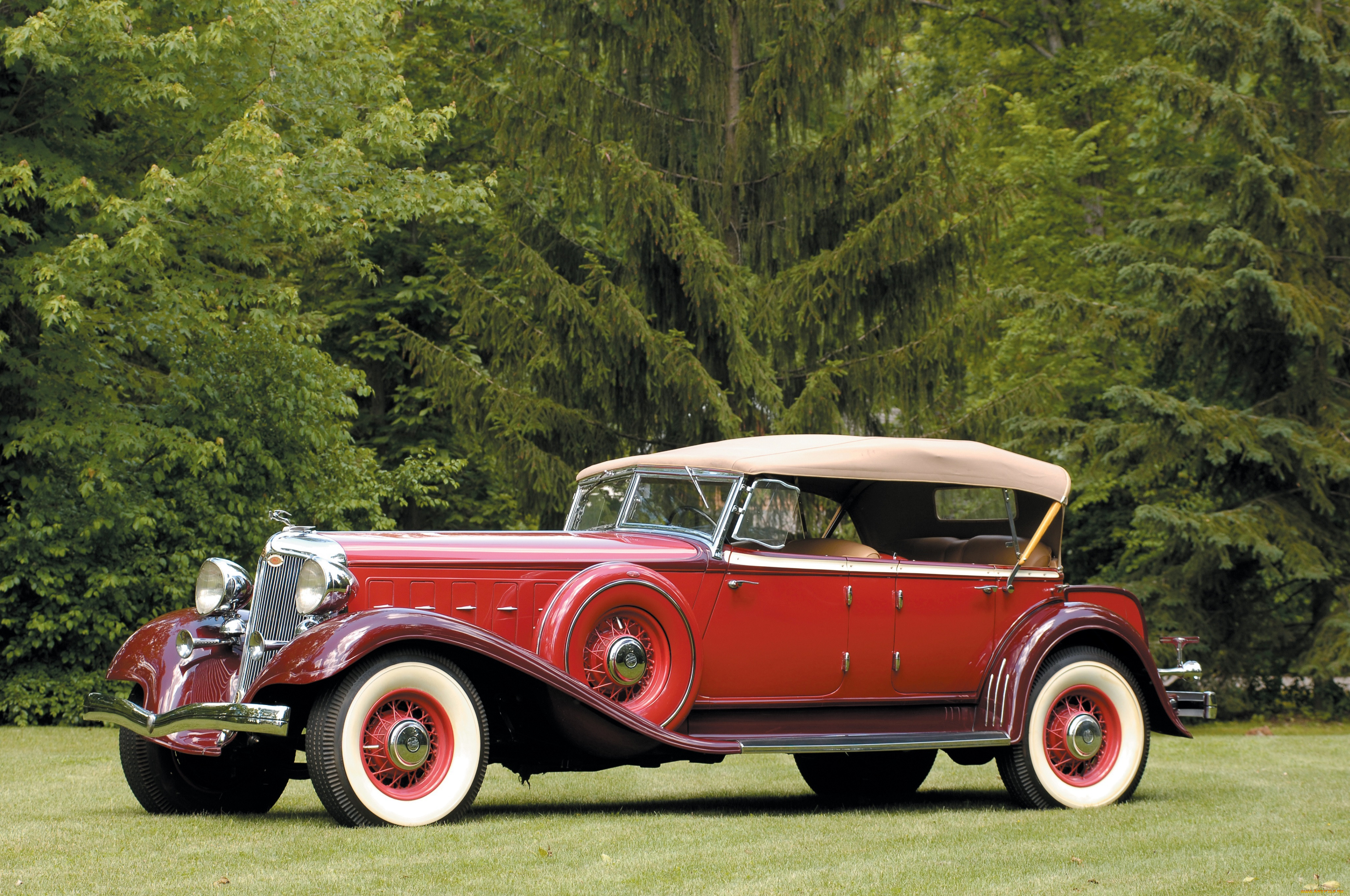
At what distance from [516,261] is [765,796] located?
7.69 metres

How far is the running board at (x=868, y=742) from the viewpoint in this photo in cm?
758

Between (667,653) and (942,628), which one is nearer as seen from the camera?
(667,653)

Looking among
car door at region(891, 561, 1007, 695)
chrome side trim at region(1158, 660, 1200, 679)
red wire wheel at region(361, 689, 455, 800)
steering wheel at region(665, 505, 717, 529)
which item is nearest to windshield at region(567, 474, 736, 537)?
steering wheel at region(665, 505, 717, 529)

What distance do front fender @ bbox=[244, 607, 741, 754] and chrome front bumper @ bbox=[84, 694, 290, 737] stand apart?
14cm

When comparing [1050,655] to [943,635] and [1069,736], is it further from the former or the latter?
[943,635]

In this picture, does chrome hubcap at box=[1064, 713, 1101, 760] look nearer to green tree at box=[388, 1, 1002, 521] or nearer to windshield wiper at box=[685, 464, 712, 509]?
windshield wiper at box=[685, 464, 712, 509]

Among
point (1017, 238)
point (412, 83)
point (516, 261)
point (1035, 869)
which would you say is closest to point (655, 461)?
point (1035, 869)

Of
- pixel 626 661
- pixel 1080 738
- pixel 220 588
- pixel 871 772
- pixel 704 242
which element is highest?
pixel 704 242

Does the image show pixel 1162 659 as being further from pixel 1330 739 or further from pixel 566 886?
pixel 566 886

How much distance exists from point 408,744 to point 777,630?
2.25 metres

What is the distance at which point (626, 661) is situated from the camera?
24.3 feet

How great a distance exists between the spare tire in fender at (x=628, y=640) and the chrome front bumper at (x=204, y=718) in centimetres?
140

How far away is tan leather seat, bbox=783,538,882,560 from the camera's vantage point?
27.8ft

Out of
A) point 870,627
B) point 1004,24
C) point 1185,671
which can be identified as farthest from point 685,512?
point 1004,24
